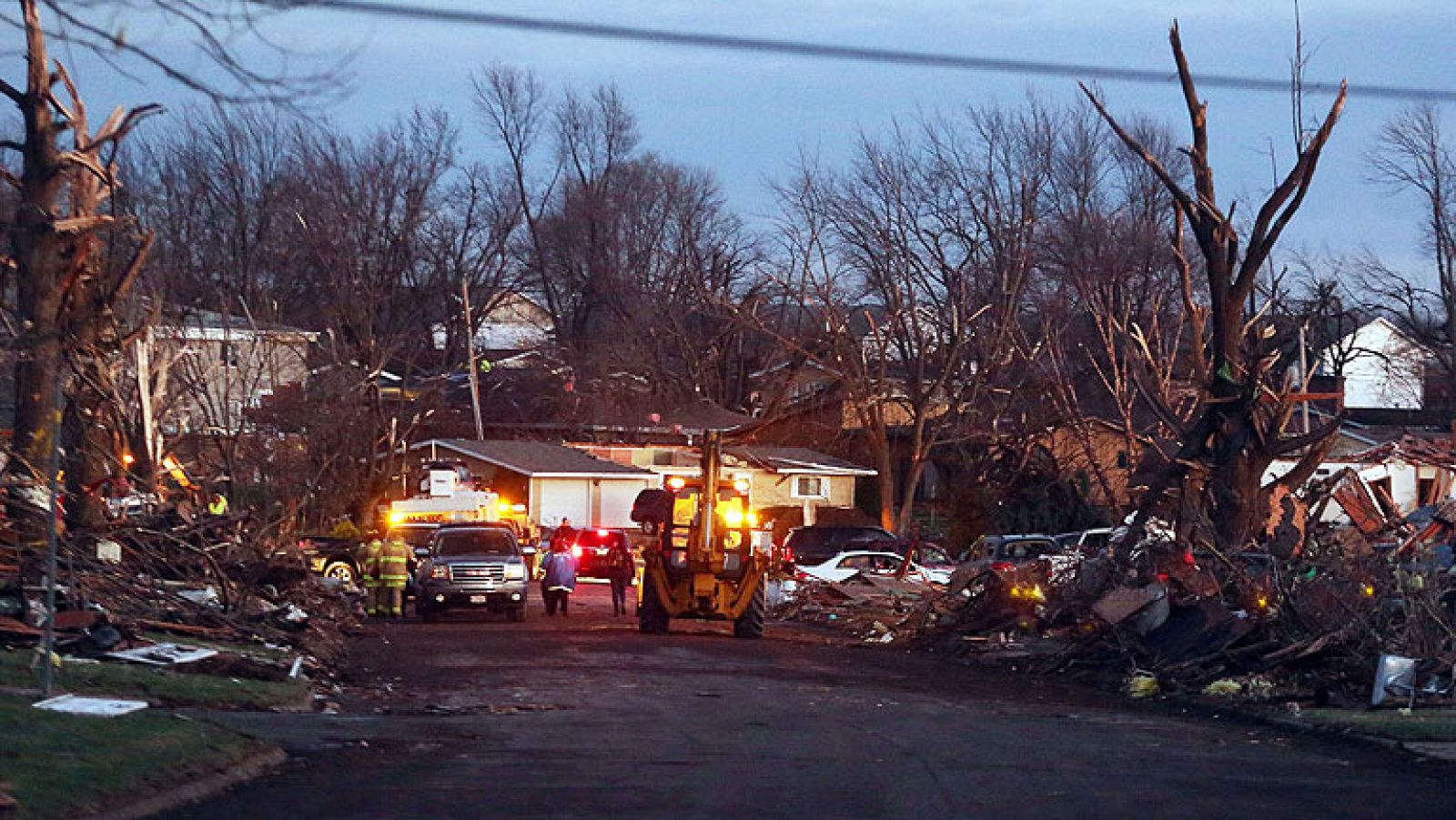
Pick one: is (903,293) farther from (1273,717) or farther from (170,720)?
(170,720)

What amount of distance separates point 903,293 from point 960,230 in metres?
2.99

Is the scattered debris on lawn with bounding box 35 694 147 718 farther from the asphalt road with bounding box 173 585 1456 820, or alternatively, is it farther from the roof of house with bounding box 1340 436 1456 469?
the roof of house with bounding box 1340 436 1456 469

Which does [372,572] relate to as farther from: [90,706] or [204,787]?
[204,787]

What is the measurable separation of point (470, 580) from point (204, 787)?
21540 millimetres

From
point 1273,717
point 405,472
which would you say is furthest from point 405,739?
point 405,472

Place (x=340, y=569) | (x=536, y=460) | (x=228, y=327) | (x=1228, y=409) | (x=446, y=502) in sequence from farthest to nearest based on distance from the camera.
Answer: (x=536, y=460) → (x=228, y=327) → (x=446, y=502) → (x=340, y=569) → (x=1228, y=409)

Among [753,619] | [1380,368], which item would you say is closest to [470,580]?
[753,619]

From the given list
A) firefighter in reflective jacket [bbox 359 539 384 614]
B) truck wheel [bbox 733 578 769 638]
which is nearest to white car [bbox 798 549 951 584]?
truck wheel [bbox 733 578 769 638]

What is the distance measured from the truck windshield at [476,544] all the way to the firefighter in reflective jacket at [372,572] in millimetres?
1164

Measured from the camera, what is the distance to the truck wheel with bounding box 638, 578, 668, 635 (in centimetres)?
2972

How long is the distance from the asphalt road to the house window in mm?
39456

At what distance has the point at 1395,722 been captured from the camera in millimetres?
17141

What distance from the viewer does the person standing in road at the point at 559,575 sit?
3456 cm

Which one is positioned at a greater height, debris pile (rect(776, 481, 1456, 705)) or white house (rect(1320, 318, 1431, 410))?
white house (rect(1320, 318, 1431, 410))
